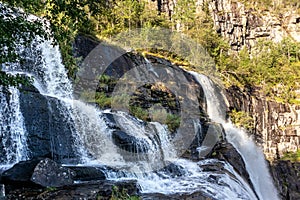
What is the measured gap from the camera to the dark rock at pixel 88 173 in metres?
7.61

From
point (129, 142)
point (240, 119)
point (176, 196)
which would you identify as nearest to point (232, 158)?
point (129, 142)

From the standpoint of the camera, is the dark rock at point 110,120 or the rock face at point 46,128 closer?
the rock face at point 46,128

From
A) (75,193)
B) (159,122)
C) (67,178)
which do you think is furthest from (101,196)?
(159,122)

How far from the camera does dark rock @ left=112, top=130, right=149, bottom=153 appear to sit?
33.1ft

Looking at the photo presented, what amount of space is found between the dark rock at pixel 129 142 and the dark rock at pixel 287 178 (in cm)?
1008

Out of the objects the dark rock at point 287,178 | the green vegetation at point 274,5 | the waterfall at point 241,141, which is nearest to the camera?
the waterfall at point 241,141

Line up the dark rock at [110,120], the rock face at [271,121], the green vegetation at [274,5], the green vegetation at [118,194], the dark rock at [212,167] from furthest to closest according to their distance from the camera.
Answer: the green vegetation at [274,5], the rock face at [271,121], the dark rock at [110,120], the dark rock at [212,167], the green vegetation at [118,194]

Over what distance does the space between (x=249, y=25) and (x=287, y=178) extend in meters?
33.9

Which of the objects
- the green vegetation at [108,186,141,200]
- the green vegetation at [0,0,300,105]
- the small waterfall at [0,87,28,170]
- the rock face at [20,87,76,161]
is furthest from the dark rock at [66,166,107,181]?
the green vegetation at [0,0,300,105]

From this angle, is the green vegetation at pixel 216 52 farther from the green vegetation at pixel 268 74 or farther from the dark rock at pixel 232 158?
the dark rock at pixel 232 158

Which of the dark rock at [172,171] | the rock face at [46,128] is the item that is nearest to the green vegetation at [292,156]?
the dark rock at [172,171]

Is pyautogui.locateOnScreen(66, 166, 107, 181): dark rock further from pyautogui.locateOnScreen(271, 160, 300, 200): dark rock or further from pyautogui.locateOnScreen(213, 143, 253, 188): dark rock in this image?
pyautogui.locateOnScreen(271, 160, 300, 200): dark rock

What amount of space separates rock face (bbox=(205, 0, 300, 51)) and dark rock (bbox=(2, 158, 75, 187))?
42.3 m

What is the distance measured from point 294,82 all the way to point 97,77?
22.6 metres
